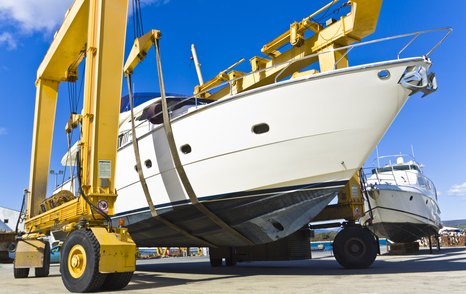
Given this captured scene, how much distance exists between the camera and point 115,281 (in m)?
6.41

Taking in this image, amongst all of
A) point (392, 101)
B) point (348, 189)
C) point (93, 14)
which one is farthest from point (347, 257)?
point (93, 14)

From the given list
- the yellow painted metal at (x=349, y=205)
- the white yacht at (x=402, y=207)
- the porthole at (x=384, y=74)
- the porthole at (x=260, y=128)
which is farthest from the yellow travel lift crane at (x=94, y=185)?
the white yacht at (x=402, y=207)

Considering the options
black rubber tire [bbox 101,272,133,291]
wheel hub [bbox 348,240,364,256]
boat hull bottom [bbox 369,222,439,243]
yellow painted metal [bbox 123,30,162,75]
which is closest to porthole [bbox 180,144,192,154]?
yellow painted metal [bbox 123,30,162,75]

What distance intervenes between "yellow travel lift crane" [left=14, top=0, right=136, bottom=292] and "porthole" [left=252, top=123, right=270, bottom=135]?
250 cm

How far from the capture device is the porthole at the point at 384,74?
7.04 metres

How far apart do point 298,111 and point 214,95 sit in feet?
18.6

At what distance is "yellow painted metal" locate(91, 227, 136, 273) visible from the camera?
19.8 ft

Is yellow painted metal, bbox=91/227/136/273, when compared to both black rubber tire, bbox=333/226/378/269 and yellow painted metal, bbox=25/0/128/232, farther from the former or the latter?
black rubber tire, bbox=333/226/378/269

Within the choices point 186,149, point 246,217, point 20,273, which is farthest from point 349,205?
point 20,273

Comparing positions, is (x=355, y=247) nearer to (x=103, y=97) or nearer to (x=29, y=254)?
(x=103, y=97)

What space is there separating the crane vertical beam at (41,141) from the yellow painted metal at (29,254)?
1168mm

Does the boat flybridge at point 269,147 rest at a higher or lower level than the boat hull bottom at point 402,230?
higher

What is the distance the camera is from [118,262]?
617 cm

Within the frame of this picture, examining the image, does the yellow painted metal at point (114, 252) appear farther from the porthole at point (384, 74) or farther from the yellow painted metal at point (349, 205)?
the yellow painted metal at point (349, 205)
